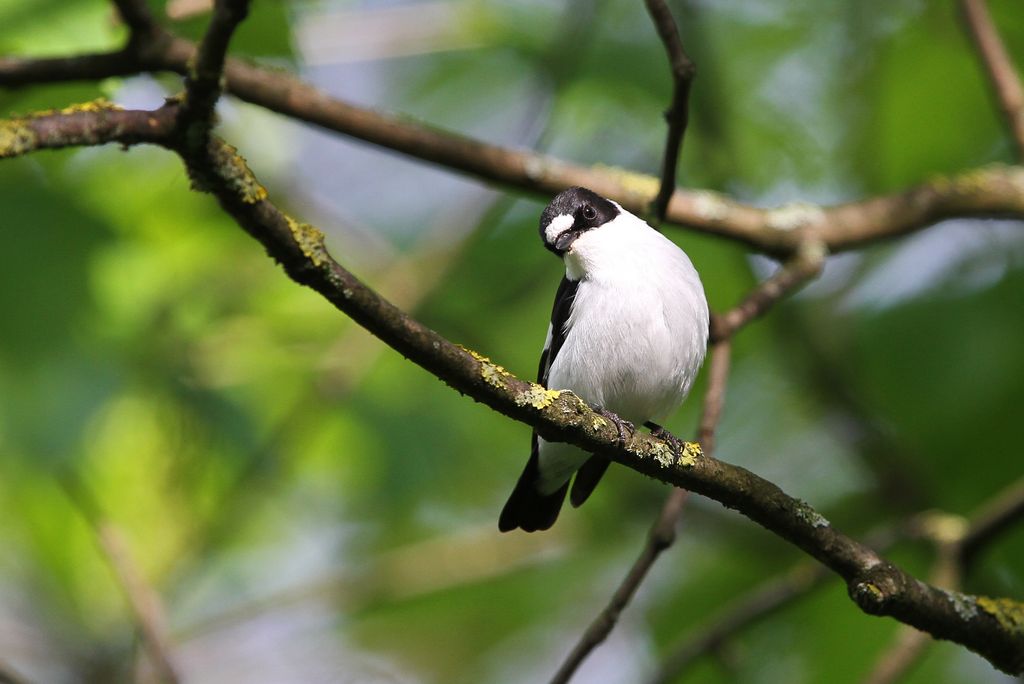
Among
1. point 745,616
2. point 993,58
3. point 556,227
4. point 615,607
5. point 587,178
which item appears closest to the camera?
point 615,607

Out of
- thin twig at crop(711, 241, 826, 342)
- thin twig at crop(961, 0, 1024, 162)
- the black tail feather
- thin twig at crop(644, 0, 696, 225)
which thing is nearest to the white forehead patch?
thin twig at crop(644, 0, 696, 225)

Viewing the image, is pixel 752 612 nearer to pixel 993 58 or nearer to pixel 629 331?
pixel 629 331

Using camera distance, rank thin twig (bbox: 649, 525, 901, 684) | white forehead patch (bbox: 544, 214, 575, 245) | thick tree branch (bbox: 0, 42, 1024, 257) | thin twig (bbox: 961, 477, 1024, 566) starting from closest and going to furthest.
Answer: thick tree branch (bbox: 0, 42, 1024, 257) → white forehead patch (bbox: 544, 214, 575, 245) → thin twig (bbox: 961, 477, 1024, 566) → thin twig (bbox: 649, 525, 901, 684)

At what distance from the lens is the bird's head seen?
4.47 m

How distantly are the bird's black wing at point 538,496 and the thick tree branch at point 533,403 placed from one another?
149 centimetres

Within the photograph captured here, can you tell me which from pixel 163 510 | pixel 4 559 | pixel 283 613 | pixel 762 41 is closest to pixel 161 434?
pixel 163 510

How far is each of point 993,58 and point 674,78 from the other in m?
3.02

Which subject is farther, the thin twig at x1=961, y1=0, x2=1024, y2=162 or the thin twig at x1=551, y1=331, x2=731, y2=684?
the thin twig at x1=961, y1=0, x2=1024, y2=162

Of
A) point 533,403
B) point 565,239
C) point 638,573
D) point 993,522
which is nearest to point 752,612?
point 993,522

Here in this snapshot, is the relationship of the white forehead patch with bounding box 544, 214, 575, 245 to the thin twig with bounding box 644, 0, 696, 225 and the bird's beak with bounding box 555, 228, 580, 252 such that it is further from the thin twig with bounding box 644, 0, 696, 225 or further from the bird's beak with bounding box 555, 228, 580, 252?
the thin twig with bounding box 644, 0, 696, 225

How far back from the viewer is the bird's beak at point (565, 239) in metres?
4.47

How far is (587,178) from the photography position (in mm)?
5508

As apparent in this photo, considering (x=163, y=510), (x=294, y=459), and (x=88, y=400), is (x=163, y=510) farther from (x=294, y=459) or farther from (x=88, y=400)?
(x=88, y=400)

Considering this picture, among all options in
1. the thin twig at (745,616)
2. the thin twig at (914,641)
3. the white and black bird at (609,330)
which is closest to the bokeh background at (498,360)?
the thin twig at (745,616)
